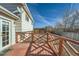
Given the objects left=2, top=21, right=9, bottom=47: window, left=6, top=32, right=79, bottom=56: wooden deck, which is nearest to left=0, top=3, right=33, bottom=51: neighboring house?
left=2, top=21, right=9, bottom=47: window

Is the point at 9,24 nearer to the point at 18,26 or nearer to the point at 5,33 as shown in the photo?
the point at 5,33

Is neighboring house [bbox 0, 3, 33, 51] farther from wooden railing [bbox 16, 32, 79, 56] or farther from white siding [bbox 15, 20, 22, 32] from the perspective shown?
wooden railing [bbox 16, 32, 79, 56]

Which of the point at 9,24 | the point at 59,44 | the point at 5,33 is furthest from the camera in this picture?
the point at 9,24

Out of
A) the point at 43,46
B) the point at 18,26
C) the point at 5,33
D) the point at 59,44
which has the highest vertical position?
the point at 18,26

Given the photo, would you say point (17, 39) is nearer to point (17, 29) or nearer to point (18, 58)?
point (17, 29)

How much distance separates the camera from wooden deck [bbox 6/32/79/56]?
3.37m

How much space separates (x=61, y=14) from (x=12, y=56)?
1.43 metres

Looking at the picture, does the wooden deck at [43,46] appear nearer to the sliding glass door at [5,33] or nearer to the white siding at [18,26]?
the sliding glass door at [5,33]

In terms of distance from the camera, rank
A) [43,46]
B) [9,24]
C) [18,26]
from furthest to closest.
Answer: [18,26], [9,24], [43,46]

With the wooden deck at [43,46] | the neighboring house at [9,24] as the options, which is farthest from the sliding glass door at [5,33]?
the wooden deck at [43,46]

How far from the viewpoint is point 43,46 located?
390 cm

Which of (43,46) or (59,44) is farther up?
(59,44)

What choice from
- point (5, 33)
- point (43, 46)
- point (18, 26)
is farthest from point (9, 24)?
point (43, 46)

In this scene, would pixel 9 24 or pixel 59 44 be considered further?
pixel 9 24
